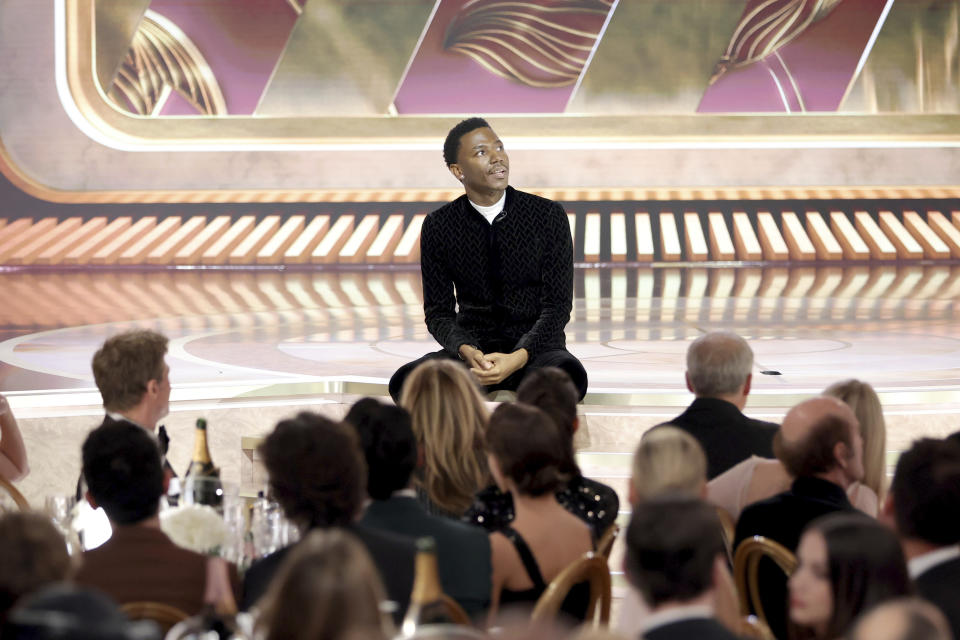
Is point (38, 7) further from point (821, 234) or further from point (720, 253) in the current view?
point (821, 234)

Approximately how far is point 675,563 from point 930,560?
451 millimetres

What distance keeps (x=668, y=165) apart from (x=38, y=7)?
5.36m

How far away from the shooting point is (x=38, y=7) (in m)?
10.3

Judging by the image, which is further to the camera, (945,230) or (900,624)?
(945,230)

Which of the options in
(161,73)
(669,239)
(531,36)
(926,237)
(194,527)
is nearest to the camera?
(194,527)

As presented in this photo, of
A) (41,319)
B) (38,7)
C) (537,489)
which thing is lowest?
(537,489)

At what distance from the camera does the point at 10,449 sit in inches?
112

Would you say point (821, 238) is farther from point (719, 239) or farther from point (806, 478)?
point (806, 478)

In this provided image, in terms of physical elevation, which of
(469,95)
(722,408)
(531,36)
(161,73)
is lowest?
(722,408)

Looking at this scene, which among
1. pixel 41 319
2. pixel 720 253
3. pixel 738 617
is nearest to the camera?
pixel 738 617

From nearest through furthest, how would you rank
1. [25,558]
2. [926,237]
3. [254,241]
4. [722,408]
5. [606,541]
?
1. [25,558]
2. [606,541]
3. [722,408]
4. [926,237]
5. [254,241]

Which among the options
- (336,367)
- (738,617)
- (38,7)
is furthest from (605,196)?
(738,617)

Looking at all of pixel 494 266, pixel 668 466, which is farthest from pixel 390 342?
pixel 668 466

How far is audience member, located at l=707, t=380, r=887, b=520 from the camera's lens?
7.09ft
